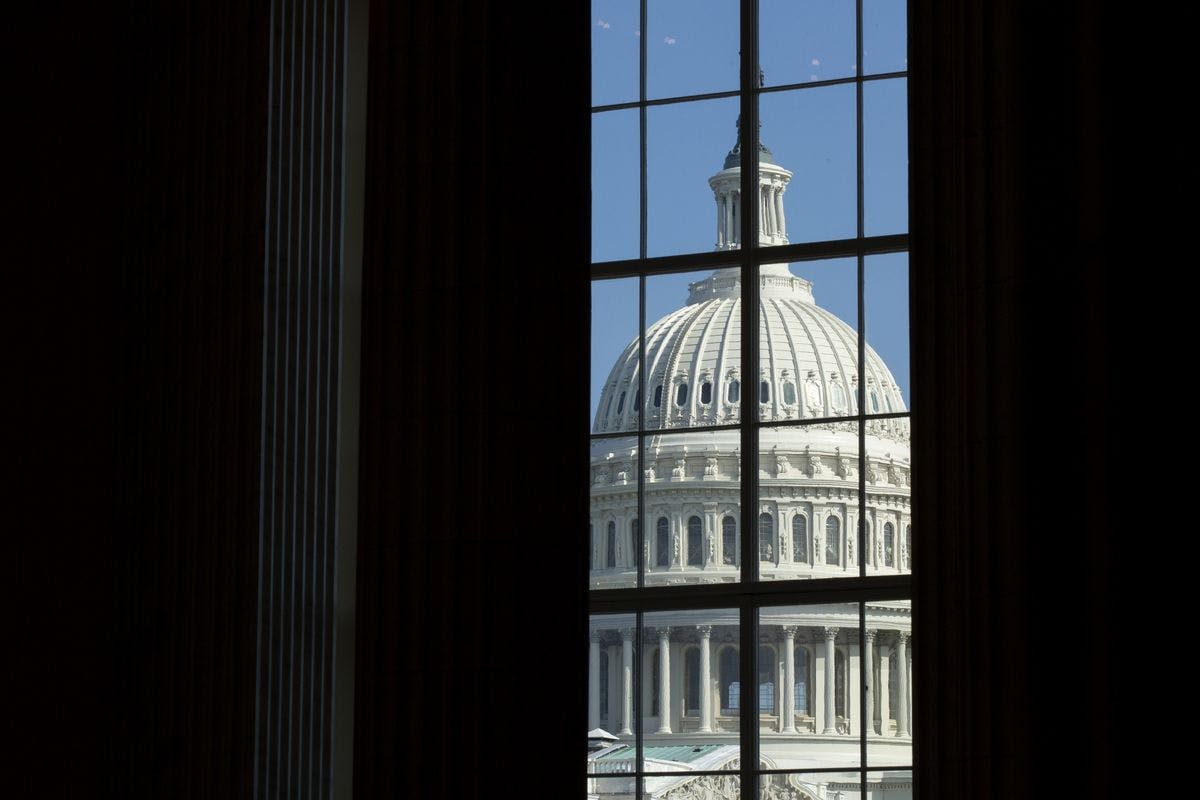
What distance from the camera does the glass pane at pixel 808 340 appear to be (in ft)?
23.1

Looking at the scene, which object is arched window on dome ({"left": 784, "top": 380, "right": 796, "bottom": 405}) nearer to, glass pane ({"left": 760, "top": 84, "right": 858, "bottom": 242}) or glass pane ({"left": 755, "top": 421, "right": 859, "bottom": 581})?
glass pane ({"left": 755, "top": 421, "right": 859, "bottom": 581})

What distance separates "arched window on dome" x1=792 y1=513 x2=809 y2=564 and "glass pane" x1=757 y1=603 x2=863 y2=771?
208 millimetres

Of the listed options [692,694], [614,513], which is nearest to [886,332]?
[614,513]

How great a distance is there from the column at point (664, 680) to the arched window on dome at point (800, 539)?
610 mm

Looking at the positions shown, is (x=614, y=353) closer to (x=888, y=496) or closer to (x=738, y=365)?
(x=738, y=365)

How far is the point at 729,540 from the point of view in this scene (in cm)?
715

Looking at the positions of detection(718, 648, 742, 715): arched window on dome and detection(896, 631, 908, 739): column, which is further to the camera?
detection(718, 648, 742, 715): arched window on dome

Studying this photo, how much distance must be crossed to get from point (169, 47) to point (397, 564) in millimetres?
2435

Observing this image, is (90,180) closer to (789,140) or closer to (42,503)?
(42,503)

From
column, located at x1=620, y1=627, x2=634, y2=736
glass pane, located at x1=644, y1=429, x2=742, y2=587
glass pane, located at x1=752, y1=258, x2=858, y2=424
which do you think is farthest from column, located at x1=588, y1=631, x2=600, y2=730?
glass pane, located at x1=752, y1=258, x2=858, y2=424

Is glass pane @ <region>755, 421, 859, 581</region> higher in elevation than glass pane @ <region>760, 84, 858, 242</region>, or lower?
lower

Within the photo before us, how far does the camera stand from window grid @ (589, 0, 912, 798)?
685 cm

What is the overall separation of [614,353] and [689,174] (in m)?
0.84

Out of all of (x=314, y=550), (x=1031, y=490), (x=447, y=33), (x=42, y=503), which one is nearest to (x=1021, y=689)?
(x=1031, y=490)
